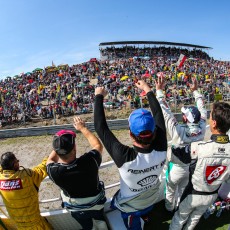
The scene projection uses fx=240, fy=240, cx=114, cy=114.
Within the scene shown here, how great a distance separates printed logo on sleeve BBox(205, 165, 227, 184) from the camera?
2633mm

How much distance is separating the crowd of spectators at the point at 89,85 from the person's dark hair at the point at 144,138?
15757 mm

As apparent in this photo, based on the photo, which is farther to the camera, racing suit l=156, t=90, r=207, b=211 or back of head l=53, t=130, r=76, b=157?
racing suit l=156, t=90, r=207, b=211

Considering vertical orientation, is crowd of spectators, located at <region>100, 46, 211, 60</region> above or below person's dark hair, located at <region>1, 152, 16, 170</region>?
above

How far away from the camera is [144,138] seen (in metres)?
2.11

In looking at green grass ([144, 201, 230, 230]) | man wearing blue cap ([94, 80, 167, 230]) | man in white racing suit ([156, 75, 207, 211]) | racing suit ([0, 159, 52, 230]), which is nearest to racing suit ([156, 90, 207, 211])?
man in white racing suit ([156, 75, 207, 211])

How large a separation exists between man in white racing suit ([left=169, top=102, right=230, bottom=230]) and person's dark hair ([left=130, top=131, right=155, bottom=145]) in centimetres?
80

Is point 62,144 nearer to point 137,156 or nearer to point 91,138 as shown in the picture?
point 91,138

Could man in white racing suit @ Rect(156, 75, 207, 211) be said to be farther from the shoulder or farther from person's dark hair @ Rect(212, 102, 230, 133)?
the shoulder

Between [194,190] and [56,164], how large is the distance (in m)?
1.65

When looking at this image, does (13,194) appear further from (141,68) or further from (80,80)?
(141,68)

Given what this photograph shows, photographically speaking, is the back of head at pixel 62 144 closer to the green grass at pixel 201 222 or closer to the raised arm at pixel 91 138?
the raised arm at pixel 91 138

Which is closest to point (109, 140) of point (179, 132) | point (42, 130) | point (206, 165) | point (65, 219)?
point (206, 165)

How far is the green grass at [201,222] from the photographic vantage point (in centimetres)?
337

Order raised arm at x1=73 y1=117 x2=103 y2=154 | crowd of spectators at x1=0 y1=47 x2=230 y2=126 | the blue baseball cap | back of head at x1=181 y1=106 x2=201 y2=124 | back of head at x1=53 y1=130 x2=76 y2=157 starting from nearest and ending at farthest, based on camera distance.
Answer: the blue baseball cap, back of head at x1=53 y1=130 x2=76 y2=157, raised arm at x1=73 y1=117 x2=103 y2=154, back of head at x1=181 y1=106 x2=201 y2=124, crowd of spectators at x1=0 y1=47 x2=230 y2=126
